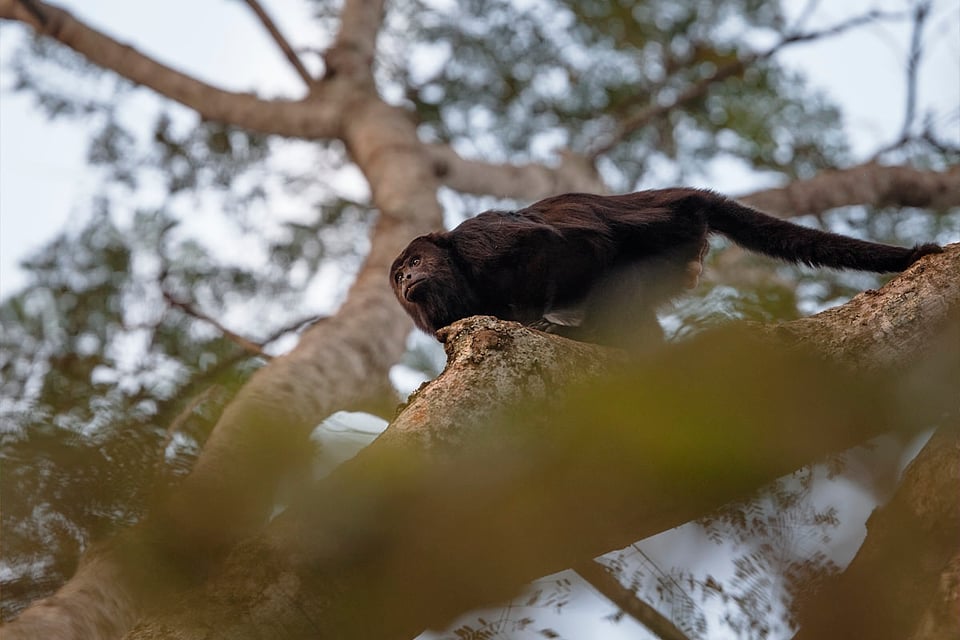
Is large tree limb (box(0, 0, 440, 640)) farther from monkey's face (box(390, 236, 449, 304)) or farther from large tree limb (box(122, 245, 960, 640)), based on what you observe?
monkey's face (box(390, 236, 449, 304))

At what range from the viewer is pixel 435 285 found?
15.6 ft

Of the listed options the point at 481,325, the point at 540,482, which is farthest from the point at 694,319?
the point at 540,482

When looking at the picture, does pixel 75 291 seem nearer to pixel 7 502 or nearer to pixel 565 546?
pixel 7 502

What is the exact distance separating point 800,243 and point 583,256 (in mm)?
1057

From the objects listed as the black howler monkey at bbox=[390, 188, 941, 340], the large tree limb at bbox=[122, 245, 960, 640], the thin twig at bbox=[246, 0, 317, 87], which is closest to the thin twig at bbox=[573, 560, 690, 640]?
the large tree limb at bbox=[122, 245, 960, 640]

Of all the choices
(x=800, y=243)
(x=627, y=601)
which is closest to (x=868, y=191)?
(x=800, y=243)

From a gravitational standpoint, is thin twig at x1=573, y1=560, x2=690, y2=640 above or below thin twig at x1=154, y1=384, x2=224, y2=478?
below

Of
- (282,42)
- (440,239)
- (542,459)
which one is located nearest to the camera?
(542,459)

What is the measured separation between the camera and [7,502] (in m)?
3.58

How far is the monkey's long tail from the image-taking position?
161 inches

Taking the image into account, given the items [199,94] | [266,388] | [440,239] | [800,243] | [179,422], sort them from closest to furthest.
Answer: [800,243] < [179,422] < [440,239] < [266,388] < [199,94]

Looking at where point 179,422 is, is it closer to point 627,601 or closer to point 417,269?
point 417,269

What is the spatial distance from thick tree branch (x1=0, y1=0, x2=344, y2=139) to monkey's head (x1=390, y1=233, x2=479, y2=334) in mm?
5269

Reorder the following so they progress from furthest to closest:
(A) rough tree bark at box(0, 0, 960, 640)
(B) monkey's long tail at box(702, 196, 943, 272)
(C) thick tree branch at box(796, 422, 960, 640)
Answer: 1. (B) monkey's long tail at box(702, 196, 943, 272)
2. (C) thick tree branch at box(796, 422, 960, 640)
3. (A) rough tree bark at box(0, 0, 960, 640)
